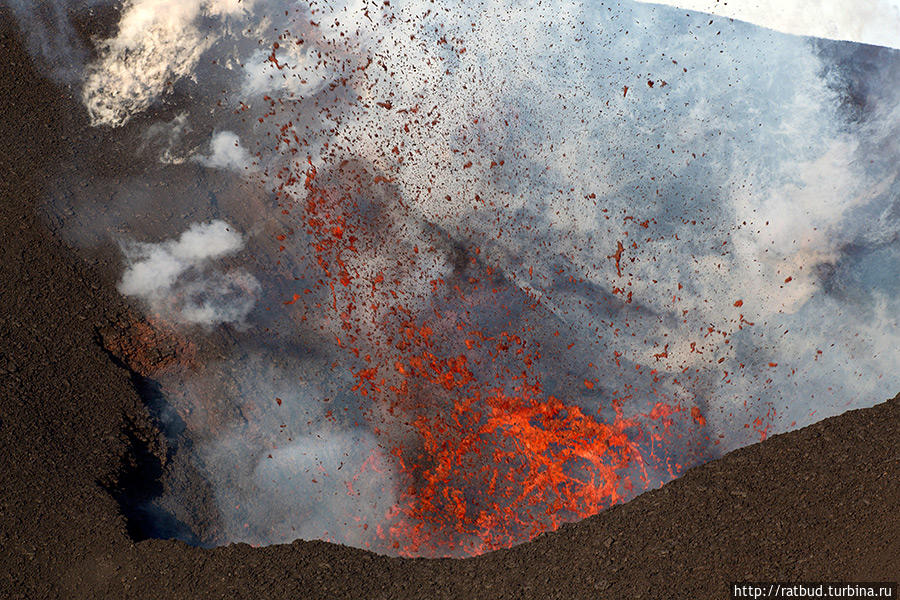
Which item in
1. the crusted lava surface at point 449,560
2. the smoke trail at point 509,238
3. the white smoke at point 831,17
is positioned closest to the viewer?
the crusted lava surface at point 449,560

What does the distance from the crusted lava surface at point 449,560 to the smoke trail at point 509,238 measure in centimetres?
129

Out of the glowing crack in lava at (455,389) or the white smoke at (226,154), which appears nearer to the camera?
the glowing crack in lava at (455,389)

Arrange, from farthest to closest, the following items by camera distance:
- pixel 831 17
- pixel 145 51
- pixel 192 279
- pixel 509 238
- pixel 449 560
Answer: pixel 509 238 < pixel 145 51 < pixel 192 279 < pixel 831 17 < pixel 449 560

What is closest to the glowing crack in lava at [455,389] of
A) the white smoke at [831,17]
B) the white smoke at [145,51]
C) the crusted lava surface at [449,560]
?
the white smoke at [145,51]

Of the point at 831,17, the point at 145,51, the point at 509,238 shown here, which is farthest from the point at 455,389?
the point at 831,17

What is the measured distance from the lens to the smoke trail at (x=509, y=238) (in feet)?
25.7

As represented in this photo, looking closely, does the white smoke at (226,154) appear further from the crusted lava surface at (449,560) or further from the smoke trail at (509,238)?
the crusted lava surface at (449,560)

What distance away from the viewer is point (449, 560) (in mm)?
5793

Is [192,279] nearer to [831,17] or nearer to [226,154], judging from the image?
[226,154]

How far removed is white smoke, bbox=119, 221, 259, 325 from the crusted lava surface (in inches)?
44.1

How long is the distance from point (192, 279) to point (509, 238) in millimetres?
3462

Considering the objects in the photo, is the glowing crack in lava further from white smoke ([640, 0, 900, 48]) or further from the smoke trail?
white smoke ([640, 0, 900, 48])

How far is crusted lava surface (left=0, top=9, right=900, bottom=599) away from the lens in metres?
5.50

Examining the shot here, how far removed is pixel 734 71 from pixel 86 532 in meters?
7.54
